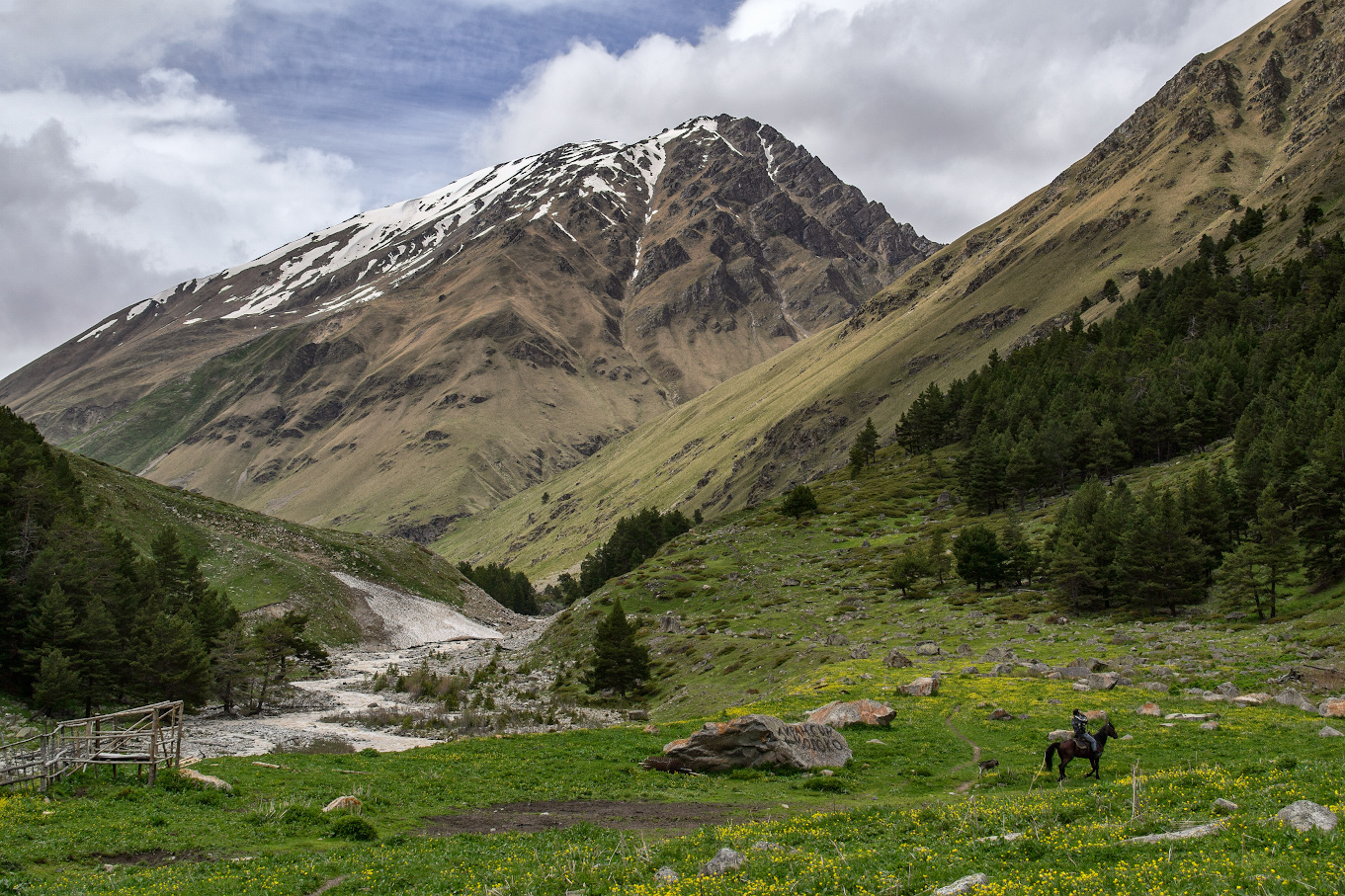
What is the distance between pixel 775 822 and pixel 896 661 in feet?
104

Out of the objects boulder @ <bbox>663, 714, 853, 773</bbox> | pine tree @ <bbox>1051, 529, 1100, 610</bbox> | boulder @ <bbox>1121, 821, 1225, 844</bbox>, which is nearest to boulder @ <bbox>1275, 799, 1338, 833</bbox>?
boulder @ <bbox>1121, 821, 1225, 844</bbox>

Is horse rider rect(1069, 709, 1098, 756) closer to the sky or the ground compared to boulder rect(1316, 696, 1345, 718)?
closer to the sky

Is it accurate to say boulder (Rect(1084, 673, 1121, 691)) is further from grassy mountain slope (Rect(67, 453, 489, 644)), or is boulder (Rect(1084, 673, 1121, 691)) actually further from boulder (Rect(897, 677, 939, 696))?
grassy mountain slope (Rect(67, 453, 489, 644))

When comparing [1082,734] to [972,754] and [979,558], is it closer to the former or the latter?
[972,754]

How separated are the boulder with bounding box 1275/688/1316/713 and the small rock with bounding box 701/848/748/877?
1073 inches

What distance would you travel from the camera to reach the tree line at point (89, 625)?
43969 mm

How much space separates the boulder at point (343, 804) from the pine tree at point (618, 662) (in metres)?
38.4

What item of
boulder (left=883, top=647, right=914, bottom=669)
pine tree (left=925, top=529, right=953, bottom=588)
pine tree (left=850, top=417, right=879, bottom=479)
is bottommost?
boulder (left=883, top=647, right=914, bottom=669)

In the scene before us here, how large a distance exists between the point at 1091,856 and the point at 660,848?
9.11 m

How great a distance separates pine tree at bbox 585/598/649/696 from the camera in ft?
201

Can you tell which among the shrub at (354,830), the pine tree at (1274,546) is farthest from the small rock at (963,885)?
the pine tree at (1274,546)

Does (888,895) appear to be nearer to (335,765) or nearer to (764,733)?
(764,733)

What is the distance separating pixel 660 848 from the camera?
17.6m

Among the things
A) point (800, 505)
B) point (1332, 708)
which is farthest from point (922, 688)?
point (800, 505)
